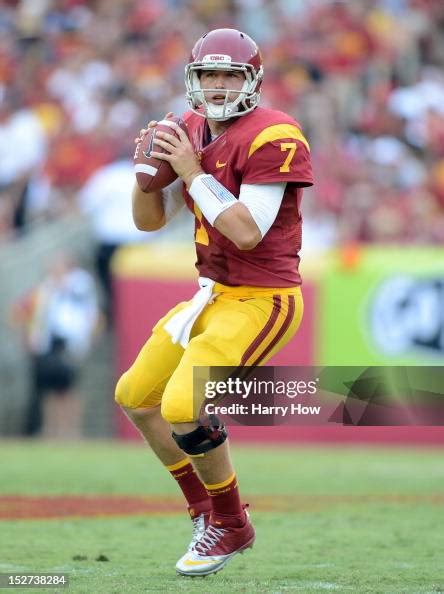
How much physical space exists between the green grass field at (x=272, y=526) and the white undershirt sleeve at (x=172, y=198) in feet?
4.39

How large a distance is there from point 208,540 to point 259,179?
1.30 metres

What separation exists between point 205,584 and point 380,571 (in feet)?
2.38

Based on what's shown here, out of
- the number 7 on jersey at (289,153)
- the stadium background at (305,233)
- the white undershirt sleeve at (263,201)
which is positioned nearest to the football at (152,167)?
the white undershirt sleeve at (263,201)

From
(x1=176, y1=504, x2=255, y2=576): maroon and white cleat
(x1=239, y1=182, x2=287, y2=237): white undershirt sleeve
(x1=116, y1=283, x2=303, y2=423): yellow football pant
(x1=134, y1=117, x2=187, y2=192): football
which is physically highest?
(x1=134, y1=117, x2=187, y2=192): football

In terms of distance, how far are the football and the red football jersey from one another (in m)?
0.13

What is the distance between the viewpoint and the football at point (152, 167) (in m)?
4.55

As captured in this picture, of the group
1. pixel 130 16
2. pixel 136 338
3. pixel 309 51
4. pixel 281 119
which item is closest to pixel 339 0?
pixel 309 51

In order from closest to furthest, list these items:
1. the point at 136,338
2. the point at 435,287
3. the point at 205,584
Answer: the point at 205,584 → the point at 435,287 → the point at 136,338

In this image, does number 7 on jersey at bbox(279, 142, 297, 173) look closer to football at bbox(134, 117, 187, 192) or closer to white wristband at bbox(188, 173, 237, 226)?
white wristband at bbox(188, 173, 237, 226)

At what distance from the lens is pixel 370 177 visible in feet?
34.9

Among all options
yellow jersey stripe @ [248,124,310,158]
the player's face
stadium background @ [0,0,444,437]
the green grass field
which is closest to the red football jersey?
yellow jersey stripe @ [248,124,310,158]

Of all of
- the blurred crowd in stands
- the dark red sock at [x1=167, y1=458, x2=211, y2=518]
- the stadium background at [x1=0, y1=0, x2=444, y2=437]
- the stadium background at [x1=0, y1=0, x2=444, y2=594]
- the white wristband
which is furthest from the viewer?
the blurred crowd in stands

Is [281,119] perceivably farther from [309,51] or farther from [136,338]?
[309,51]

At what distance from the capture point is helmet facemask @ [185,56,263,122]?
4543 mm
